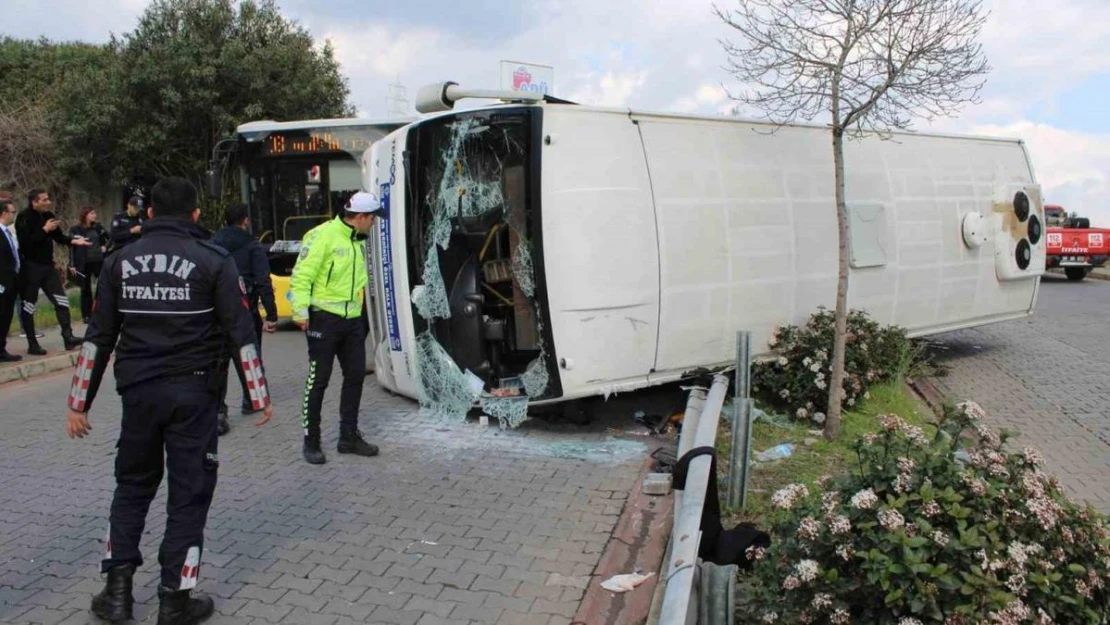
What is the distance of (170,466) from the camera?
11.9 feet

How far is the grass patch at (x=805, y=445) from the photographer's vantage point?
5.26 metres

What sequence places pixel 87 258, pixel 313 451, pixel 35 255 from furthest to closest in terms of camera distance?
pixel 87 258 < pixel 35 255 < pixel 313 451

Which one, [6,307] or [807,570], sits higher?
[6,307]

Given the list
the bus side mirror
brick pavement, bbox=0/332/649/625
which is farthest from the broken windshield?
the bus side mirror

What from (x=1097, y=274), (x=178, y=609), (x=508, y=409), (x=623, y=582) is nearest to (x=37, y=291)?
(x=508, y=409)

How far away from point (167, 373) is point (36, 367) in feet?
23.2

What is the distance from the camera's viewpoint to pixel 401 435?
668 cm

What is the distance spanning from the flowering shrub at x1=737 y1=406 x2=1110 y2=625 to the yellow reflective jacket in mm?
3656

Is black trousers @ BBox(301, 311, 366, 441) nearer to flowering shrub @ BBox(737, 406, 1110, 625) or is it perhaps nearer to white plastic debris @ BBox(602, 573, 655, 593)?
white plastic debris @ BBox(602, 573, 655, 593)

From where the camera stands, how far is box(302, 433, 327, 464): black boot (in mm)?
5922

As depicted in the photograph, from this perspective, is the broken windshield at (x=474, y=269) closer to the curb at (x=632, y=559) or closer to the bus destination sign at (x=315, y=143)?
the curb at (x=632, y=559)

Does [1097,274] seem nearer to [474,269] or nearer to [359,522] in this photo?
[474,269]

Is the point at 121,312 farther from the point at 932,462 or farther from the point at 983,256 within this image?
the point at 983,256

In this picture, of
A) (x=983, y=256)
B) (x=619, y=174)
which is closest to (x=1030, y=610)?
(x=619, y=174)
